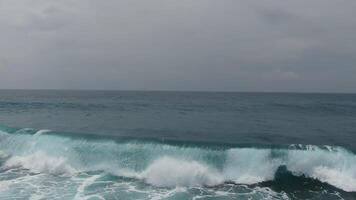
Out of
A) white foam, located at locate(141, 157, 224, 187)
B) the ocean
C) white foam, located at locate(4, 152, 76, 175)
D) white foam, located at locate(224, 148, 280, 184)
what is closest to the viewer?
the ocean

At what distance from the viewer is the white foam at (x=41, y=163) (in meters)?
23.3

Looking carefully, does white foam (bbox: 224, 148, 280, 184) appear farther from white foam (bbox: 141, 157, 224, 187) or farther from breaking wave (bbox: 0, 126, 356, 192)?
white foam (bbox: 141, 157, 224, 187)

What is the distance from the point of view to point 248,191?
19203 millimetres

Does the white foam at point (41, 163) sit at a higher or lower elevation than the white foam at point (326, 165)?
lower

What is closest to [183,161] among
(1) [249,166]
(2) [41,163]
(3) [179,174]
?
(3) [179,174]

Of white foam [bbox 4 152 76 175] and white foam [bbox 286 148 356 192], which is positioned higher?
white foam [bbox 286 148 356 192]

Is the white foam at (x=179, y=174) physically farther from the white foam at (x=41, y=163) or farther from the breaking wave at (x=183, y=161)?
the white foam at (x=41, y=163)

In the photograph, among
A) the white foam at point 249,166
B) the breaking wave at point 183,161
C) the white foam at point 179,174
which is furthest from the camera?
the white foam at point 249,166

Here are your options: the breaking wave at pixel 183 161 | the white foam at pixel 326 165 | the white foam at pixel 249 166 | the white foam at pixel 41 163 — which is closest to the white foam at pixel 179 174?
the breaking wave at pixel 183 161

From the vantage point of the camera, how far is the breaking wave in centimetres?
2134

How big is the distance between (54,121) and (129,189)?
85.5 feet

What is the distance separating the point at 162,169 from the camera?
22.1 metres

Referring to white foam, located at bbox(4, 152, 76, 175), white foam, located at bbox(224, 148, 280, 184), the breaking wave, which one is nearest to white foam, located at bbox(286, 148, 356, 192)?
the breaking wave

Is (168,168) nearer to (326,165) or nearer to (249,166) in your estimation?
(249,166)
